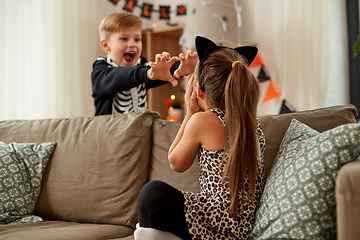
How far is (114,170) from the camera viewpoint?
1.44 meters

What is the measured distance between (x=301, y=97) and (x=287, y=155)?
1933 millimetres

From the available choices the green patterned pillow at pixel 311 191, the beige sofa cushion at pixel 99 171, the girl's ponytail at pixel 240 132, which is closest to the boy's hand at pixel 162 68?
the beige sofa cushion at pixel 99 171

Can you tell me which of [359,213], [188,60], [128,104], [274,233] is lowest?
[274,233]

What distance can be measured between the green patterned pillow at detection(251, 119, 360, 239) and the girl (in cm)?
12

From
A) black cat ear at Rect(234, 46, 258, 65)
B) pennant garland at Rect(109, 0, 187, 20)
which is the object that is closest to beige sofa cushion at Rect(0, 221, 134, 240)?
black cat ear at Rect(234, 46, 258, 65)

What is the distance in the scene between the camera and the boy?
4.95ft

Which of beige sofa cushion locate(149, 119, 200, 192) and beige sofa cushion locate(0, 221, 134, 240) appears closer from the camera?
beige sofa cushion locate(0, 221, 134, 240)

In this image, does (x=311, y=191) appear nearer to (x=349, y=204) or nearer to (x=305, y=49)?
(x=349, y=204)

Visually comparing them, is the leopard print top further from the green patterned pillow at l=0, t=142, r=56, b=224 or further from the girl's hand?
the green patterned pillow at l=0, t=142, r=56, b=224

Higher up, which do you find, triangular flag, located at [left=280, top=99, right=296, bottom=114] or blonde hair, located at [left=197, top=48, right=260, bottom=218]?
blonde hair, located at [left=197, top=48, right=260, bottom=218]

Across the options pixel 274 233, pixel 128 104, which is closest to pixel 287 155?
pixel 274 233

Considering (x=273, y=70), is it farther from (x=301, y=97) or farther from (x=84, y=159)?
(x=84, y=159)

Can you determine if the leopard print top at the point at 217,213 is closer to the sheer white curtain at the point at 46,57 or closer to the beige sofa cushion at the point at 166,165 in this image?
the beige sofa cushion at the point at 166,165

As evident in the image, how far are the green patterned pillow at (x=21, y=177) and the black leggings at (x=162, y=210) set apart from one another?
0.68 meters
